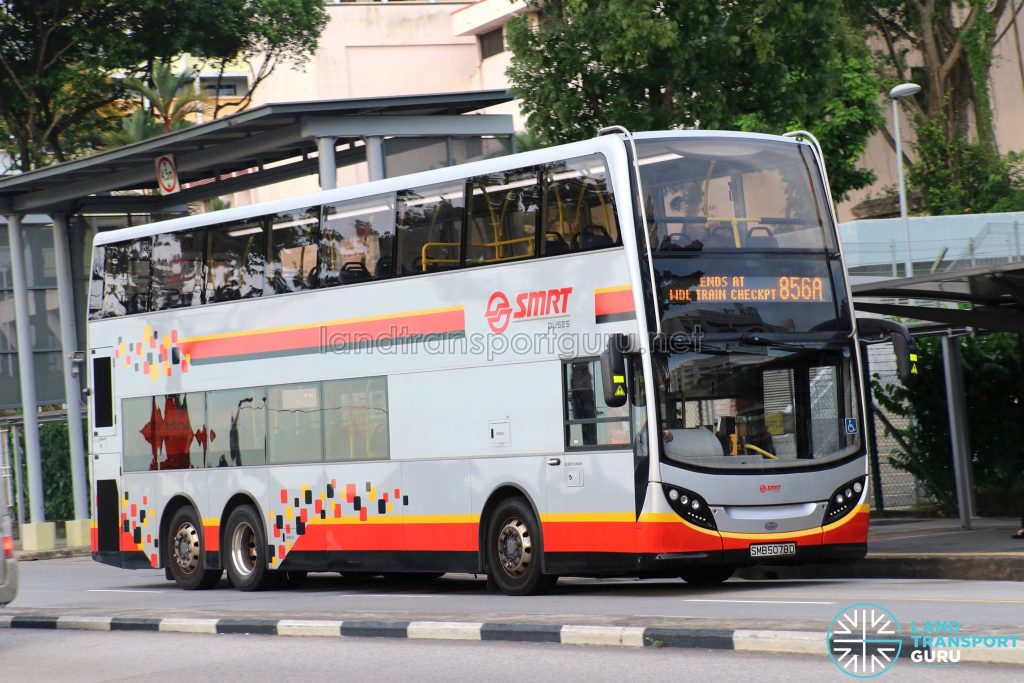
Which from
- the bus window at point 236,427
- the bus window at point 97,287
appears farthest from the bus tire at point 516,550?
the bus window at point 97,287

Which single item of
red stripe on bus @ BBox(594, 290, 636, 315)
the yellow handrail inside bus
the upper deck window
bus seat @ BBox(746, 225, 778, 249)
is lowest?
the yellow handrail inside bus

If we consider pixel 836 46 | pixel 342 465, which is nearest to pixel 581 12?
pixel 836 46

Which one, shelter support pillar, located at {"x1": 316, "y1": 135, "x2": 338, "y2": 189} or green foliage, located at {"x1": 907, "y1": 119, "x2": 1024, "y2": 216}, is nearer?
shelter support pillar, located at {"x1": 316, "y1": 135, "x2": 338, "y2": 189}

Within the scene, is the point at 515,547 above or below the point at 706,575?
above

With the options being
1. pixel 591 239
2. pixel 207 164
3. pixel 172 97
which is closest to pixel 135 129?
pixel 172 97

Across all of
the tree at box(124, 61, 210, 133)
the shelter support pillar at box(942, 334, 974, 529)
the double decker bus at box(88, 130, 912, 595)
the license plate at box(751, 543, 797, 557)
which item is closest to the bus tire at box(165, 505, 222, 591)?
the double decker bus at box(88, 130, 912, 595)

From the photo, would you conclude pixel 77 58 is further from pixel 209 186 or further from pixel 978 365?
pixel 978 365

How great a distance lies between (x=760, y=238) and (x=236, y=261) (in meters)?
7.15

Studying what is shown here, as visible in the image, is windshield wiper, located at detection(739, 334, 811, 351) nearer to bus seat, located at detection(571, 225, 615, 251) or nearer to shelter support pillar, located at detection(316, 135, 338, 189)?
bus seat, located at detection(571, 225, 615, 251)

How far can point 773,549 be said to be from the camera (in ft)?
48.3

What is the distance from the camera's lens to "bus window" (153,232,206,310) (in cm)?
1988

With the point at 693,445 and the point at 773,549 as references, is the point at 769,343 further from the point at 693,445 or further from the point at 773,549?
the point at 773,549

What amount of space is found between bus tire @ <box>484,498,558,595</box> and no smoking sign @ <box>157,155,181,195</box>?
12.7 m

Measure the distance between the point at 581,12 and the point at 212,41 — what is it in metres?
23.4
